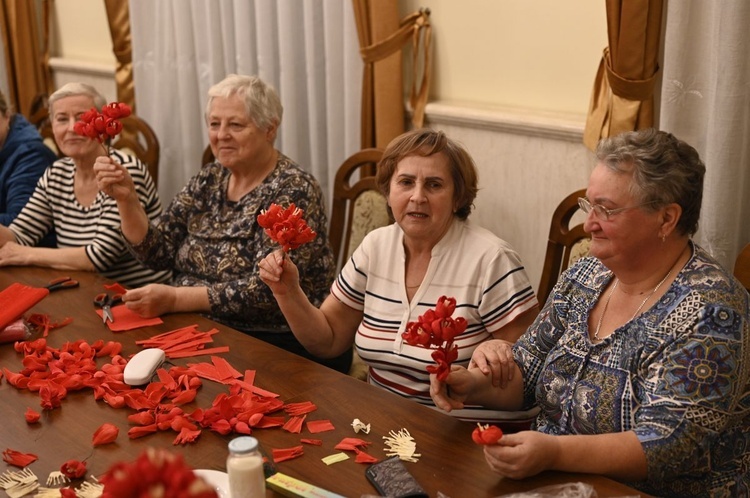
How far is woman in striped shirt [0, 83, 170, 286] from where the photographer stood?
3.14 metres

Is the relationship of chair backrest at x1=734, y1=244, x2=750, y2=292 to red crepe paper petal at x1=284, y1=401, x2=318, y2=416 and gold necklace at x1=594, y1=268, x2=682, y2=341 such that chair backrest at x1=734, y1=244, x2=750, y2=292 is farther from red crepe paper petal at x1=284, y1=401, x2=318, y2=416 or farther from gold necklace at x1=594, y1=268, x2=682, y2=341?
red crepe paper petal at x1=284, y1=401, x2=318, y2=416

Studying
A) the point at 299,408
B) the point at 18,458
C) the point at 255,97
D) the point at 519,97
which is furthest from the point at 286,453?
the point at 519,97

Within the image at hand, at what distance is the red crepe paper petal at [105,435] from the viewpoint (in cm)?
175

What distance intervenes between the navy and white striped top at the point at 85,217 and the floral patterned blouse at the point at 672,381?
177 centimetres

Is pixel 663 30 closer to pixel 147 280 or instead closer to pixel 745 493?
pixel 745 493

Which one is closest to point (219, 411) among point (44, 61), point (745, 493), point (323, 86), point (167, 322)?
point (167, 322)

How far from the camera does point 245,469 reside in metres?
1.40

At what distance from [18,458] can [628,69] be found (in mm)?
1975

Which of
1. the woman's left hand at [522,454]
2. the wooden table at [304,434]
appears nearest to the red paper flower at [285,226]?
the wooden table at [304,434]

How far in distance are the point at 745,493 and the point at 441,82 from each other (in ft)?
→ 6.58

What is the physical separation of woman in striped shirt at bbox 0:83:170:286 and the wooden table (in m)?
0.95

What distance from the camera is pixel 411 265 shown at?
7.77 ft

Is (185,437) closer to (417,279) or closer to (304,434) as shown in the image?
(304,434)

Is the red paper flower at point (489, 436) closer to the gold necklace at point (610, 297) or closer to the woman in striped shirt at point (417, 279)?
the gold necklace at point (610, 297)
